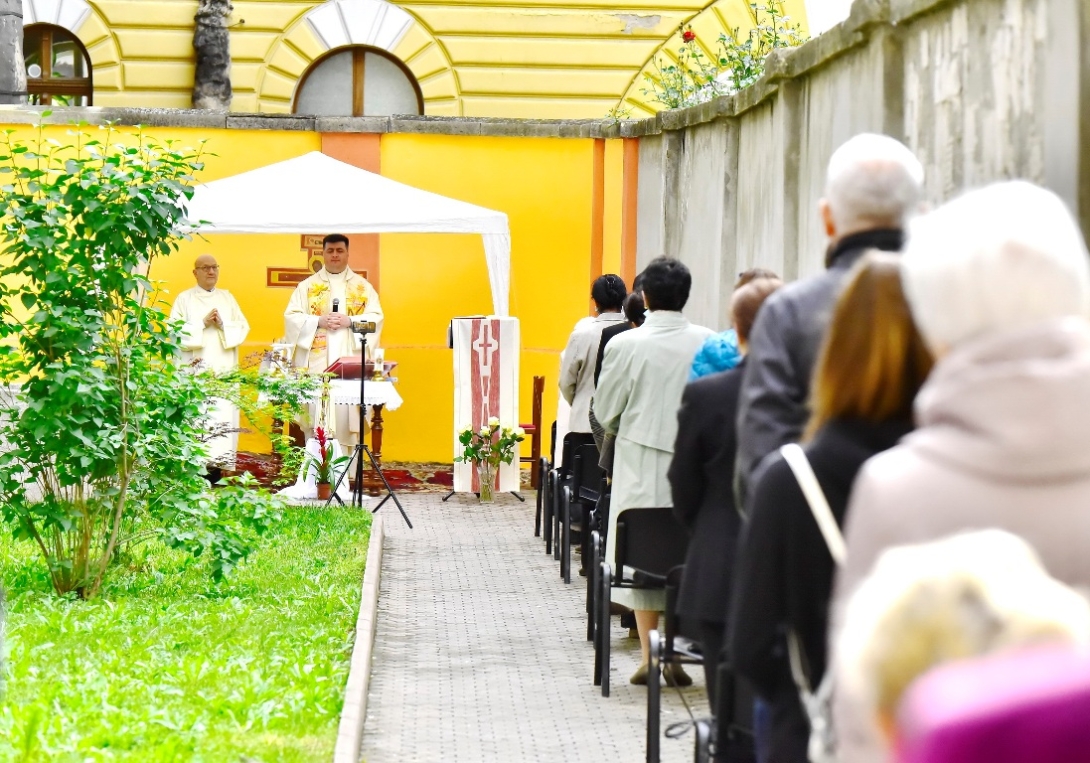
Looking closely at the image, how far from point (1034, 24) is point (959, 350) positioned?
132 inches

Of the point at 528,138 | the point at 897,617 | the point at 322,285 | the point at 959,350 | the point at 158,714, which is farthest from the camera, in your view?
the point at 528,138

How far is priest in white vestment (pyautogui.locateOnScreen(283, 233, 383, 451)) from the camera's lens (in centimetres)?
1435

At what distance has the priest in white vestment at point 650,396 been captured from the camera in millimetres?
7016

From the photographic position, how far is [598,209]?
15961 millimetres

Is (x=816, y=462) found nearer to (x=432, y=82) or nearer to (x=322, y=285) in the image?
(x=322, y=285)

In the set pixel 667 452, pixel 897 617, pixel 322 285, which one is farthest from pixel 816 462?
pixel 322 285

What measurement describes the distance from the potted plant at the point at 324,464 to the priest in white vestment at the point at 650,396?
595 cm

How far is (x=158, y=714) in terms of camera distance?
229 inches

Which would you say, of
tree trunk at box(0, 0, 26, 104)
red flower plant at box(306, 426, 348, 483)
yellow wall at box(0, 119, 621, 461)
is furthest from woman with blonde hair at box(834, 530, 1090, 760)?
tree trunk at box(0, 0, 26, 104)

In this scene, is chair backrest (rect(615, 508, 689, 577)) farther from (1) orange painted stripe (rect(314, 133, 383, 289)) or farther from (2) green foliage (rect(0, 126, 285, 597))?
(1) orange painted stripe (rect(314, 133, 383, 289))

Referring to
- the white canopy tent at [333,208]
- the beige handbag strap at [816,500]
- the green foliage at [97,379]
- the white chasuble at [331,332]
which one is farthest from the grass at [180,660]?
the white chasuble at [331,332]

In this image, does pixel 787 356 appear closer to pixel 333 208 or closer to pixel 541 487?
pixel 541 487

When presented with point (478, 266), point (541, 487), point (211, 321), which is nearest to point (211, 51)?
point (478, 266)

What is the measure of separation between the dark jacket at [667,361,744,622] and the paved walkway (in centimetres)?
153
